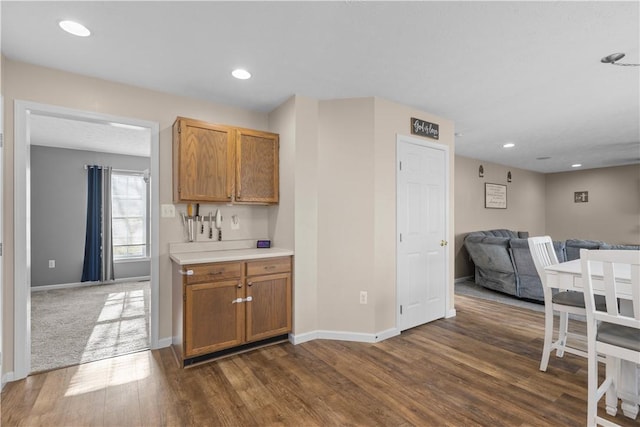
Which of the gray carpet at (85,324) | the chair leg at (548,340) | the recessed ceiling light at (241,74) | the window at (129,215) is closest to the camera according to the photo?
the chair leg at (548,340)

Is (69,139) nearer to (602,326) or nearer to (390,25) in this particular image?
(390,25)

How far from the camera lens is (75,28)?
1.86m

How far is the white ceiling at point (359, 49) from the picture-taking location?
1.71m

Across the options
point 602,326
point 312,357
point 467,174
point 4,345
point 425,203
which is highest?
point 467,174

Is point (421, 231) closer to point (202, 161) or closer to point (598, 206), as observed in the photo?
point (202, 161)

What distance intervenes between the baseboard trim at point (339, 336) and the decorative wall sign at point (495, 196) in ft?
15.0

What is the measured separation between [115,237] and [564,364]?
6.71 metres

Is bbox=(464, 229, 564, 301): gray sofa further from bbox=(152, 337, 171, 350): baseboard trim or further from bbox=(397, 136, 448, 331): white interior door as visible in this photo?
bbox=(152, 337, 171, 350): baseboard trim

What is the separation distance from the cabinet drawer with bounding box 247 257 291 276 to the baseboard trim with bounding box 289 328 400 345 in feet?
2.20

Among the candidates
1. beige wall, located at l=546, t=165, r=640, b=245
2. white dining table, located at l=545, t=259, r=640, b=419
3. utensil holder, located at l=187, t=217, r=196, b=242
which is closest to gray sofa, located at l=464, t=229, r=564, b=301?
white dining table, located at l=545, t=259, r=640, b=419

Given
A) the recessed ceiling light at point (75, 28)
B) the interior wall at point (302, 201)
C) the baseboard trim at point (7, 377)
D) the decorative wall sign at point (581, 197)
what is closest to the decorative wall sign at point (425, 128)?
the interior wall at point (302, 201)

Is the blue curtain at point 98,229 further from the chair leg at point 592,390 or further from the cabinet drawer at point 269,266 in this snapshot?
the chair leg at point 592,390

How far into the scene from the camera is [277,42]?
2.01m

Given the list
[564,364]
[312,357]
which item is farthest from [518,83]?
[312,357]
